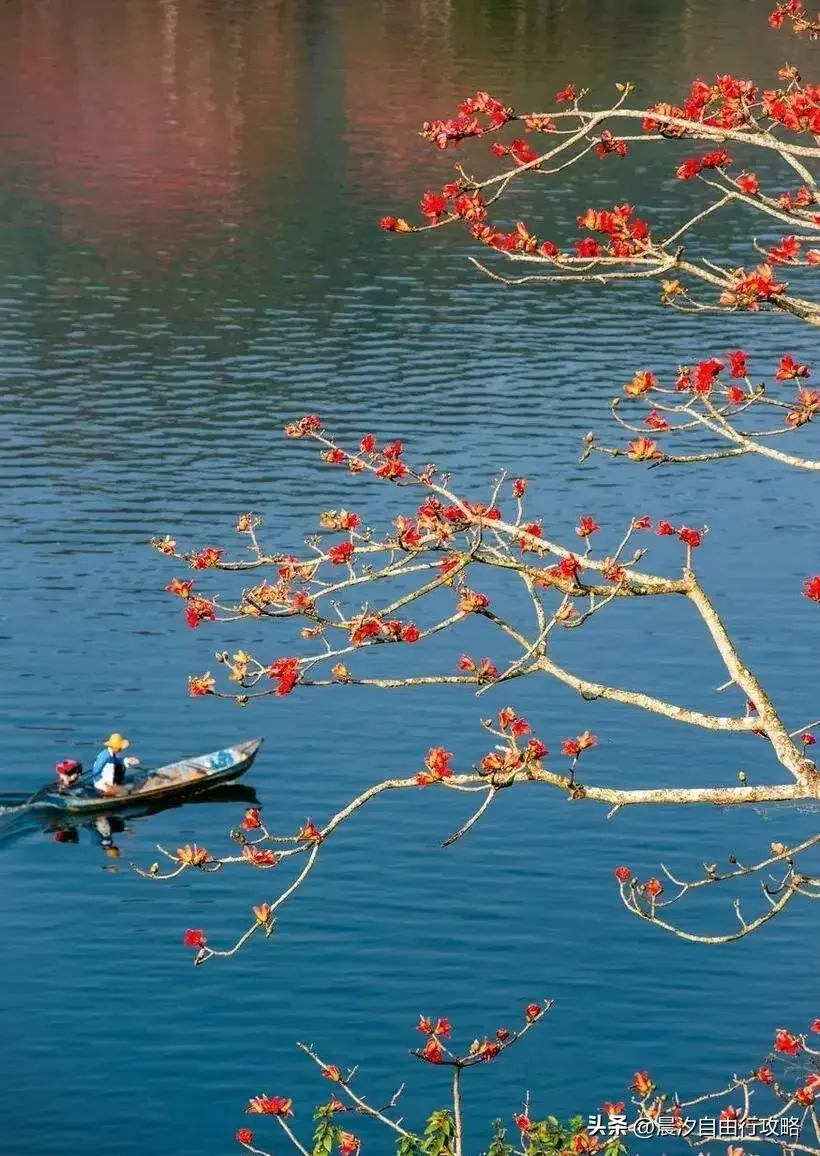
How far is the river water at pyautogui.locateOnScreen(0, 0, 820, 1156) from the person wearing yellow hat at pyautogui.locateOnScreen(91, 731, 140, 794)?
1.25 meters

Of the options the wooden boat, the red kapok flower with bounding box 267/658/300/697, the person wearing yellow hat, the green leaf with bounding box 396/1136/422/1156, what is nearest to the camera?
the red kapok flower with bounding box 267/658/300/697

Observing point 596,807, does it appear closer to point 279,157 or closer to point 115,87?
Result: point 279,157

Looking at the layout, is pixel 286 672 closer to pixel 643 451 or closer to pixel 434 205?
pixel 643 451

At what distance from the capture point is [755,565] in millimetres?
61188

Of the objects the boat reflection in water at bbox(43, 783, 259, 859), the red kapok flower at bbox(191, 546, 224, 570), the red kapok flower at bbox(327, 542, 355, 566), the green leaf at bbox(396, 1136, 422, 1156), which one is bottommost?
the boat reflection in water at bbox(43, 783, 259, 859)

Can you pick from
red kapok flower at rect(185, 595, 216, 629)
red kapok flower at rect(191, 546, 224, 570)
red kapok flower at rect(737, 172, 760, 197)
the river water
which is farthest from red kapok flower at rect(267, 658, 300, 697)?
the river water

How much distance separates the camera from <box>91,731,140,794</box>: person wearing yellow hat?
45.7 meters

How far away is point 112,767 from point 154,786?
1186 millimetres

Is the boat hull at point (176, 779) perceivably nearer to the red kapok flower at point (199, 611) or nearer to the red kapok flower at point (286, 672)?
the red kapok flower at point (199, 611)

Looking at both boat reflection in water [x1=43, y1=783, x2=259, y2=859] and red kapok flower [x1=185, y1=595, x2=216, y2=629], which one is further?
boat reflection in water [x1=43, y1=783, x2=259, y2=859]

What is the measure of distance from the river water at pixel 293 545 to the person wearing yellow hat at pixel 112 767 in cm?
125

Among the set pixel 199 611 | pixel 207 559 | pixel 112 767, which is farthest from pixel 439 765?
pixel 112 767

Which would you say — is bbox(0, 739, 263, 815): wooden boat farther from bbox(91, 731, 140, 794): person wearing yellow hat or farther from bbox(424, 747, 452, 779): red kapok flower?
bbox(424, 747, 452, 779): red kapok flower

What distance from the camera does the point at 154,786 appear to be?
152 ft
